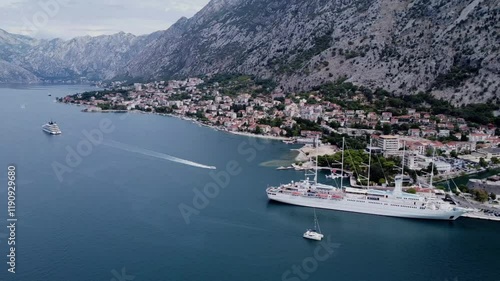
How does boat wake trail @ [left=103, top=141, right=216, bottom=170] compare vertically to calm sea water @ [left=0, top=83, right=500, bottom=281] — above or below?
above

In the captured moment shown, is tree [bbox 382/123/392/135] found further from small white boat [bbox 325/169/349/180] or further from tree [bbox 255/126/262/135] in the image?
small white boat [bbox 325/169/349/180]

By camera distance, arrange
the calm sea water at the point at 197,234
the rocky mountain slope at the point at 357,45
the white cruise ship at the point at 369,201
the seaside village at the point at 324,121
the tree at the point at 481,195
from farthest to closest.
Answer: the rocky mountain slope at the point at 357,45 < the seaside village at the point at 324,121 < the tree at the point at 481,195 < the white cruise ship at the point at 369,201 < the calm sea water at the point at 197,234

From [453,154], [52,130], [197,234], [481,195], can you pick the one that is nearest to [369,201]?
[481,195]

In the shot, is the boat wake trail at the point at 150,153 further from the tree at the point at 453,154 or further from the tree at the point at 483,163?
the tree at the point at 483,163

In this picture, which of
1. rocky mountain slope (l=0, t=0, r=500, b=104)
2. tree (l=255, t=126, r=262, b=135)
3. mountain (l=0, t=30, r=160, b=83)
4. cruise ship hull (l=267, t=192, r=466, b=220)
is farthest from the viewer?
mountain (l=0, t=30, r=160, b=83)

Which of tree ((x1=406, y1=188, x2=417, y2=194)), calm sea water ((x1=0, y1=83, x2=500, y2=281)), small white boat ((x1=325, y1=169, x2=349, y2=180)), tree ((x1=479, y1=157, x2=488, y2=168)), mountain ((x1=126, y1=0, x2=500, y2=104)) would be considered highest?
mountain ((x1=126, y1=0, x2=500, y2=104))

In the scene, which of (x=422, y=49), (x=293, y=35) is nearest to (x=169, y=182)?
(x=422, y=49)

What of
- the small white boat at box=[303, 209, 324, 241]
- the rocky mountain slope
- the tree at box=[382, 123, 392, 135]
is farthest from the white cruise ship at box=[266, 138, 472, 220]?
the rocky mountain slope

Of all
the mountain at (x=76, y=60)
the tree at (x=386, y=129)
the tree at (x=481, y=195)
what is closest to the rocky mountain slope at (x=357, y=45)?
the tree at (x=386, y=129)
